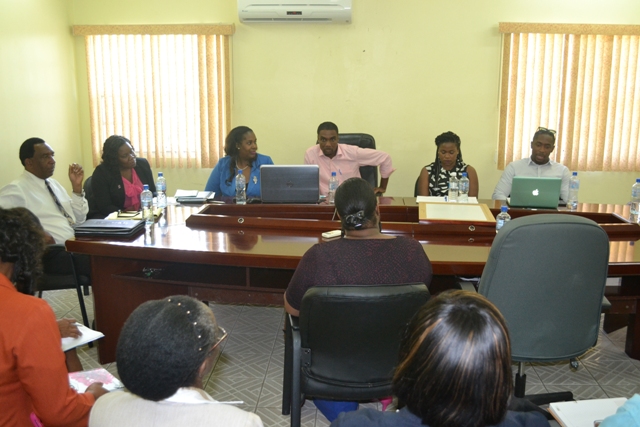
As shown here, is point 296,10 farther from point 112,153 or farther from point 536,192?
point 536,192

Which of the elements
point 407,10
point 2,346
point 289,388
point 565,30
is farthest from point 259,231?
point 565,30

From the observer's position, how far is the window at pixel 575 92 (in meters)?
5.43

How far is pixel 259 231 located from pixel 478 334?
2.22 m

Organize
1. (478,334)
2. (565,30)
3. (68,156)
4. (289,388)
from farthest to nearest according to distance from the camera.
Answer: (68,156) → (565,30) → (289,388) → (478,334)

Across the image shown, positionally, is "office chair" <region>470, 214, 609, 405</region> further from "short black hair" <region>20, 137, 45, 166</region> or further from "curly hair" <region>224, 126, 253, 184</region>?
"short black hair" <region>20, 137, 45, 166</region>

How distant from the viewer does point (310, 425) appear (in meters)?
2.59

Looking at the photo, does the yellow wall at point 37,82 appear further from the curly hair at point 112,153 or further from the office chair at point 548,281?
the office chair at point 548,281

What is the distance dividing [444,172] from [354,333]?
107 inches

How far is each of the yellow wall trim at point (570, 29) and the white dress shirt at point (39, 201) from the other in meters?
4.14

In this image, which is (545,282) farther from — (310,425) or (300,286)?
(310,425)

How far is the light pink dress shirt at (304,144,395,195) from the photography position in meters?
4.74

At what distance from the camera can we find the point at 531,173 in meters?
4.57

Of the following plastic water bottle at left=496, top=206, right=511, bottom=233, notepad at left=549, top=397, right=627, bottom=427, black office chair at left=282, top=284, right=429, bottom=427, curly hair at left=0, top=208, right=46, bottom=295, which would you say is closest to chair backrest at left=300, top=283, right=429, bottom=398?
black office chair at left=282, top=284, right=429, bottom=427

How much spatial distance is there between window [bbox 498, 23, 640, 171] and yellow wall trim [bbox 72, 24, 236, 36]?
2.69 m
